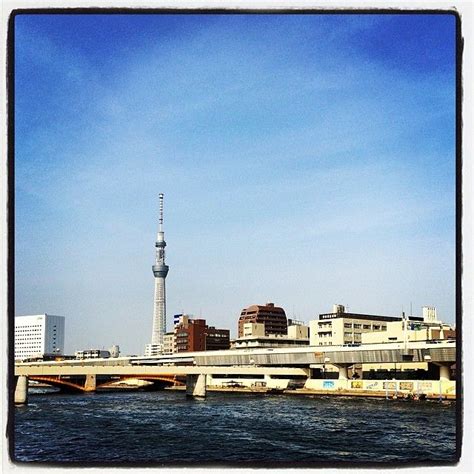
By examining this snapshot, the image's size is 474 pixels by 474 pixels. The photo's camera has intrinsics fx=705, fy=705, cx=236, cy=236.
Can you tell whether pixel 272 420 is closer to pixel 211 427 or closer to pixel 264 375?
pixel 211 427

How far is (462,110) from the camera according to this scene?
266cm

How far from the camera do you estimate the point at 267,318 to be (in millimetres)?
42500

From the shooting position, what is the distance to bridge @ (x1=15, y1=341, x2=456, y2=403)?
19.3 meters

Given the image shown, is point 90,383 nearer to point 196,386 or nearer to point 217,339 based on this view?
point 196,386

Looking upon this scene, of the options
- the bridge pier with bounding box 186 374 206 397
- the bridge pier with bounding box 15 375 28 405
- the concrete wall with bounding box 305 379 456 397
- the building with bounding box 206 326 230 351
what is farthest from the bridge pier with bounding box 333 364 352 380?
the building with bounding box 206 326 230 351

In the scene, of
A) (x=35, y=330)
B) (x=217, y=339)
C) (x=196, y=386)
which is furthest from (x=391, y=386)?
(x=217, y=339)

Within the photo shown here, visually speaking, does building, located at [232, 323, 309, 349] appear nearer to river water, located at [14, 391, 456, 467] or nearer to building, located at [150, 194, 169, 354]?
river water, located at [14, 391, 456, 467]

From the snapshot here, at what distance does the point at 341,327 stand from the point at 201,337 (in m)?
16.2

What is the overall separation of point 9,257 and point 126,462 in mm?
894

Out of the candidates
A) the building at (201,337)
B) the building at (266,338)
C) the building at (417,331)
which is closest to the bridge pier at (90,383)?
the building at (417,331)

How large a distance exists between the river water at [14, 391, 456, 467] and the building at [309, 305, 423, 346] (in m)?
15.3

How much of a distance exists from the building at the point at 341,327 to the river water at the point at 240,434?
15.3 m

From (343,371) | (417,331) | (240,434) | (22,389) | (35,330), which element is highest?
(35,330)

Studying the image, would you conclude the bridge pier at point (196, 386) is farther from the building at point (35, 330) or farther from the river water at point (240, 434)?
the river water at point (240, 434)
